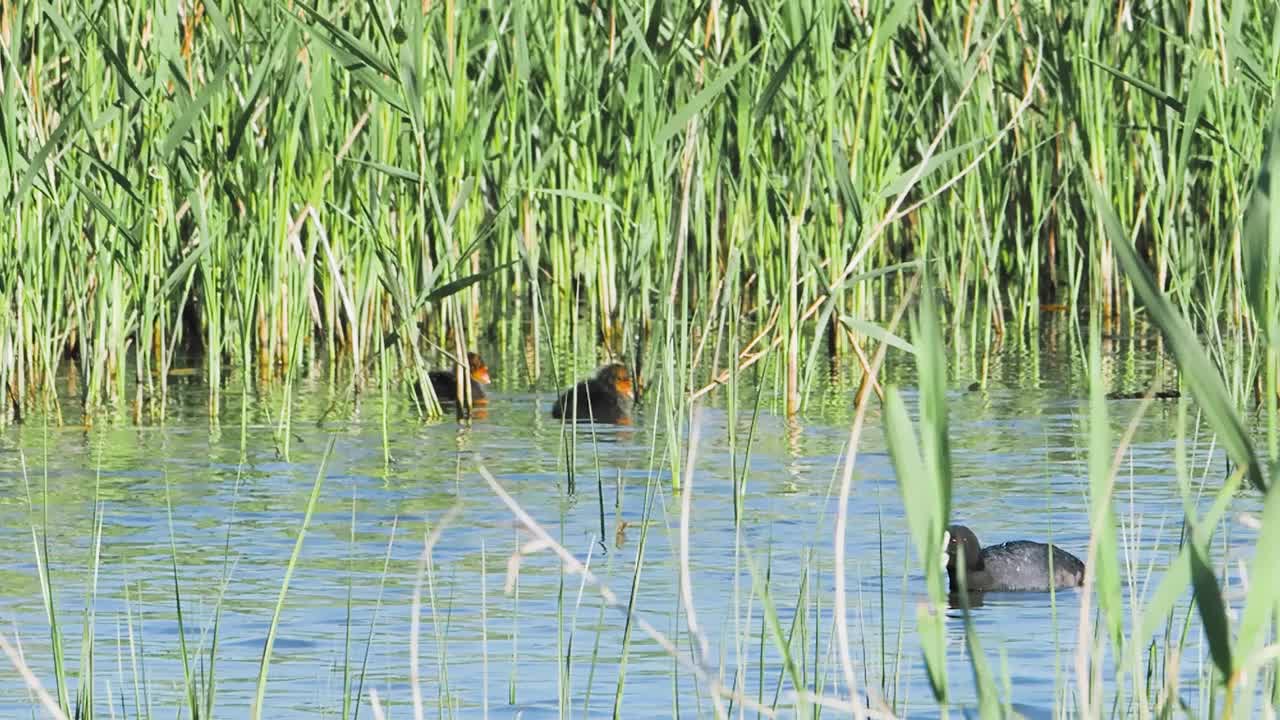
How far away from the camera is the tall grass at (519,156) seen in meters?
6.90

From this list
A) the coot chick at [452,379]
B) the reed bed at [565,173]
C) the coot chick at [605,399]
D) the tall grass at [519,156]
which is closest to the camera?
the reed bed at [565,173]

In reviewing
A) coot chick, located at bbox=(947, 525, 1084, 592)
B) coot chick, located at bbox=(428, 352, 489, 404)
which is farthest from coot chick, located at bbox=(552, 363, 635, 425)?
coot chick, located at bbox=(947, 525, 1084, 592)

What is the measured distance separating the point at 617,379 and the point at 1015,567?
3.00 metres

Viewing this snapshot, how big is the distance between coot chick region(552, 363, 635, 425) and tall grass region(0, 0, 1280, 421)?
145mm

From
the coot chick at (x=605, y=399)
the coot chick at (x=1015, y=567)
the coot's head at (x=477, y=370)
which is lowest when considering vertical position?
the coot chick at (x=1015, y=567)

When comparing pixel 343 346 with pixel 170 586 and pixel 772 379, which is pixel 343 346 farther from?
pixel 170 586

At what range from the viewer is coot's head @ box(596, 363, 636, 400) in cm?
821

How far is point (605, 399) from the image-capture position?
8086 mm

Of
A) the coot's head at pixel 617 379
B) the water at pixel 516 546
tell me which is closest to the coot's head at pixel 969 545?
the water at pixel 516 546

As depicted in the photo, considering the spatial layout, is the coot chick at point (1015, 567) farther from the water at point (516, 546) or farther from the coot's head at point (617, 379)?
the coot's head at point (617, 379)

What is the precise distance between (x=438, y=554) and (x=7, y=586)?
104 cm

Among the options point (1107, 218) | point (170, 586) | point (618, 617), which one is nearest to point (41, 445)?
point (170, 586)

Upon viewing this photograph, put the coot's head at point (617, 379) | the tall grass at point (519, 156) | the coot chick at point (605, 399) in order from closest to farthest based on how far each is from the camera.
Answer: the tall grass at point (519, 156) < the coot chick at point (605, 399) < the coot's head at point (617, 379)

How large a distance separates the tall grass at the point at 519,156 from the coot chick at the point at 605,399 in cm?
15
